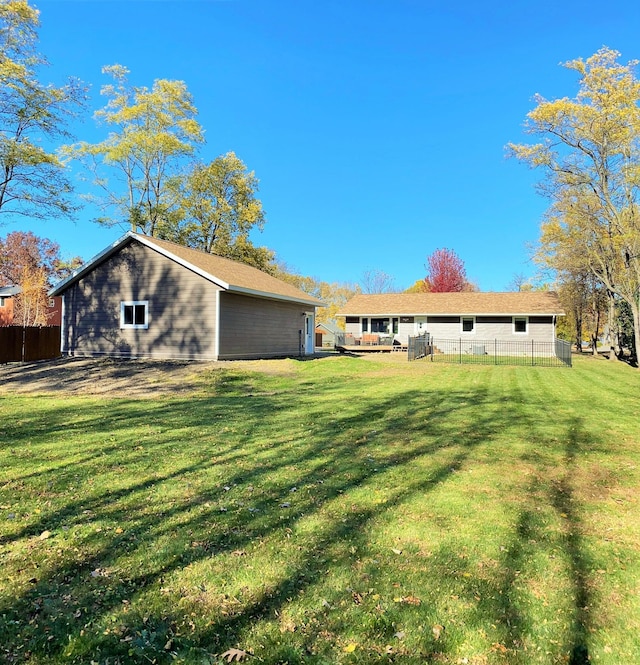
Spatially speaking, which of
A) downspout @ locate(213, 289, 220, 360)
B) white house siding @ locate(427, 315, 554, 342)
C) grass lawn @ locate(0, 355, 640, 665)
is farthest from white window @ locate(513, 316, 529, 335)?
grass lawn @ locate(0, 355, 640, 665)

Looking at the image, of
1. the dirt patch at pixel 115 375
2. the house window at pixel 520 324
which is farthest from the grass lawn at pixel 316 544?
the house window at pixel 520 324

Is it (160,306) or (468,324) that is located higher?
(160,306)

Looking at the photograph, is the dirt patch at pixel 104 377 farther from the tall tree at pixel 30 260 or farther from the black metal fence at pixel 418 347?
the tall tree at pixel 30 260

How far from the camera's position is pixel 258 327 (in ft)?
65.3

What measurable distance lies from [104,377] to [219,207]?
75.8 feet

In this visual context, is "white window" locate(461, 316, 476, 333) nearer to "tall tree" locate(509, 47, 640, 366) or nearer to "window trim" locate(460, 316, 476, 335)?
"window trim" locate(460, 316, 476, 335)

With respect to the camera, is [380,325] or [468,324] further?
[380,325]

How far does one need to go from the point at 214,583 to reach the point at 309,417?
17.6 ft

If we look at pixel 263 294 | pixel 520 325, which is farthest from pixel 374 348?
pixel 263 294

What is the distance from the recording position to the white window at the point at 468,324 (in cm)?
3100

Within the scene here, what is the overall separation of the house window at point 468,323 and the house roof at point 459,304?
65cm

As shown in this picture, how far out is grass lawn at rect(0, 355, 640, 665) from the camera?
2.33 meters

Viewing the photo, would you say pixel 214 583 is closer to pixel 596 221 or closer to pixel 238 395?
pixel 238 395

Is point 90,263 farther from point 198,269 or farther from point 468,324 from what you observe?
point 468,324
